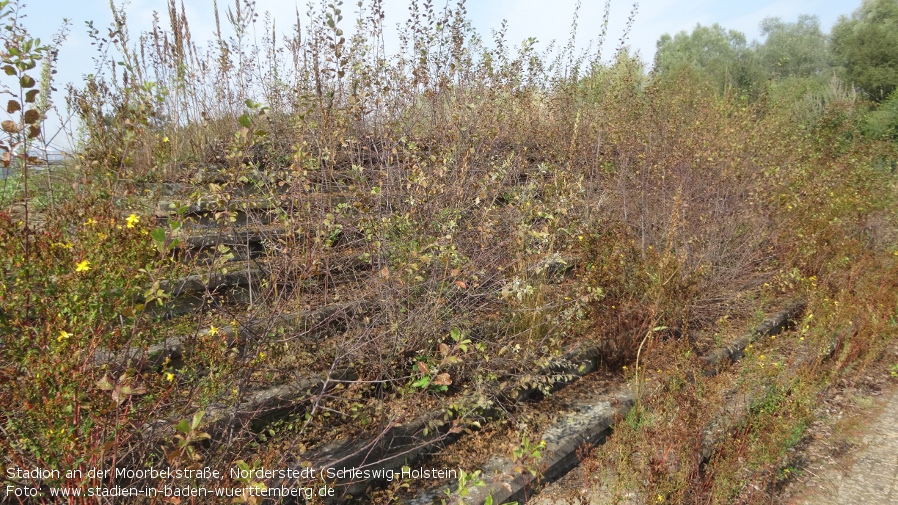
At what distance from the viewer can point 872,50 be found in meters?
20.1

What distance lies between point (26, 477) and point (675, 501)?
2.63 meters

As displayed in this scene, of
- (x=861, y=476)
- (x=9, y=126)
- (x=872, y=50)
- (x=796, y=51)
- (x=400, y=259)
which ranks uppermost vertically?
(x=796, y=51)

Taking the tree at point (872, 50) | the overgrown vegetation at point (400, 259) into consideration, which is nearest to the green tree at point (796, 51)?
the tree at point (872, 50)

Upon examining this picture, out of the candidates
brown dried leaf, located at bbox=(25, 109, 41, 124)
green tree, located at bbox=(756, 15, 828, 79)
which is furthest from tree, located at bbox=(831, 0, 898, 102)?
brown dried leaf, located at bbox=(25, 109, 41, 124)

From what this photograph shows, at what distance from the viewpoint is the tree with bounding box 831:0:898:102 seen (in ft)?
64.0

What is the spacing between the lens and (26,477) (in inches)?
69.7

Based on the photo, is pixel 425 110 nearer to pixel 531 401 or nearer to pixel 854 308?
pixel 531 401

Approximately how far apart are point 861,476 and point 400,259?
3117 millimetres

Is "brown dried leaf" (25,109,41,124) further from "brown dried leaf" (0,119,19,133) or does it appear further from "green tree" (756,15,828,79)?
"green tree" (756,15,828,79)

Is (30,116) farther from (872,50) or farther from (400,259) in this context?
(872,50)

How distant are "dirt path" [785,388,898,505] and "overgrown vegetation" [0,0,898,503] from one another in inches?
9.4

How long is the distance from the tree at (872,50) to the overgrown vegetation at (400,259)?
14986 mm

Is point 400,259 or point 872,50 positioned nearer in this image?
point 400,259

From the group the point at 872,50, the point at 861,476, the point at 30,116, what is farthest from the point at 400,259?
the point at 872,50
